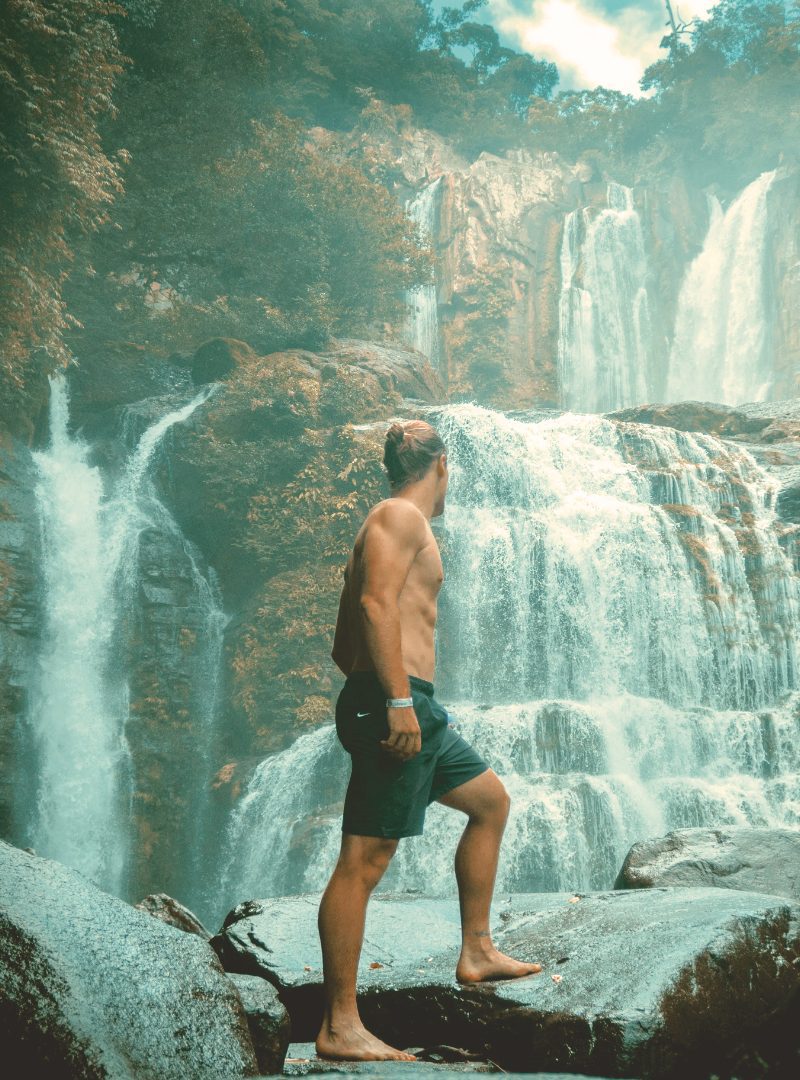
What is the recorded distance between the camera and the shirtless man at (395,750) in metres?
2.72

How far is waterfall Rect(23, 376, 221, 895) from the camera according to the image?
12.7 m

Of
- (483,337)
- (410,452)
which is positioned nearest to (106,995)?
(410,452)

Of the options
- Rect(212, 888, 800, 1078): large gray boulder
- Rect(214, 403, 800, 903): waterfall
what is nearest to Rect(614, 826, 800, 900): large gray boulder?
Rect(212, 888, 800, 1078): large gray boulder

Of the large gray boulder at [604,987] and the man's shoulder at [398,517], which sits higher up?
the man's shoulder at [398,517]

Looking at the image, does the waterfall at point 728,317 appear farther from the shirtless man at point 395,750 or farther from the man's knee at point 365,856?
the man's knee at point 365,856

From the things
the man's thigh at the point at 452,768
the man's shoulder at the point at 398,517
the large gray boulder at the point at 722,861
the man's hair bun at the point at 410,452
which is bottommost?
the large gray boulder at the point at 722,861

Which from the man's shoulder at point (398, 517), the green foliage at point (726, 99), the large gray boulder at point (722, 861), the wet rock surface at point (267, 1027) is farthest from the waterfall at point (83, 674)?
the green foliage at point (726, 99)

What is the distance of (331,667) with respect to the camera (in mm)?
14273

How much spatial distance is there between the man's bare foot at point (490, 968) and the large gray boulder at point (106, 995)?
0.81m

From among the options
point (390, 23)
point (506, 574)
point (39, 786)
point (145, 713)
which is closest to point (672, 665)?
point (506, 574)

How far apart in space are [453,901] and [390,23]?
3263cm

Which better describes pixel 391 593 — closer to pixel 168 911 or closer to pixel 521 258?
pixel 168 911

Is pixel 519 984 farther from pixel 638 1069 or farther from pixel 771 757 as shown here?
pixel 771 757

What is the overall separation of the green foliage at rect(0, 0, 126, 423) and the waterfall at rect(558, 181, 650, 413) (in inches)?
669
